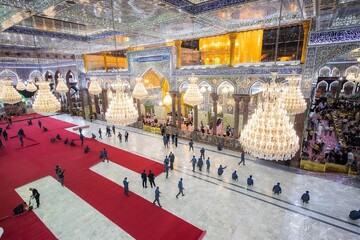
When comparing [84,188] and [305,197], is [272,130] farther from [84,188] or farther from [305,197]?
[84,188]

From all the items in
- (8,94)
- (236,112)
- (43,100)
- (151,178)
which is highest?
(8,94)

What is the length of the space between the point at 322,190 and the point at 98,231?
6923 millimetres

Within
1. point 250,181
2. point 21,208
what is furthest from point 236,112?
point 21,208

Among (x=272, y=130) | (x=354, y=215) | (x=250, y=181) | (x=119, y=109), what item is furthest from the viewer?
(x=250, y=181)

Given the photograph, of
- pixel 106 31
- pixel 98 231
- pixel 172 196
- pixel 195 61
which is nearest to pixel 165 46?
pixel 195 61

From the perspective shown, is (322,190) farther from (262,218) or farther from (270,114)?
(270,114)

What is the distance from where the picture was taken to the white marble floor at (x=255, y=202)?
495cm

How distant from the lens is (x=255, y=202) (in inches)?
236

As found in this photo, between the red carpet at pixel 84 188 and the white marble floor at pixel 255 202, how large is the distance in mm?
364

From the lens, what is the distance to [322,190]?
654 centimetres

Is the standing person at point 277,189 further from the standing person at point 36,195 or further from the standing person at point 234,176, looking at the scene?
the standing person at point 36,195

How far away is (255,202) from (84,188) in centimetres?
563

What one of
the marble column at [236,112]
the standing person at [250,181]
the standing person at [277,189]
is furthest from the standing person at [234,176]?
the marble column at [236,112]

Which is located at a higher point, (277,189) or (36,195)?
(36,195)
